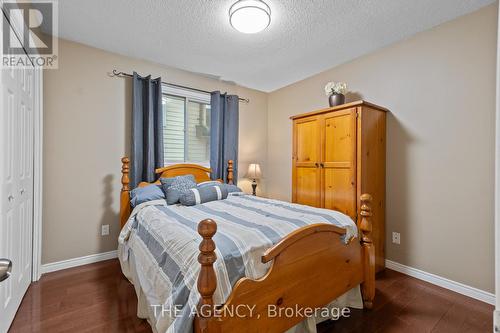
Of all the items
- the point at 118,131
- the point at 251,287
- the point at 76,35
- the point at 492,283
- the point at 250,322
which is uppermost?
the point at 76,35

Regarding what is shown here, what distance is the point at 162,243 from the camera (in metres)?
1.56

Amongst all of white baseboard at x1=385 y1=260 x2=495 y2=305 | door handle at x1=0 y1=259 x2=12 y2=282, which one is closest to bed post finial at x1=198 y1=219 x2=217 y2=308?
door handle at x1=0 y1=259 x2=12 y2=282

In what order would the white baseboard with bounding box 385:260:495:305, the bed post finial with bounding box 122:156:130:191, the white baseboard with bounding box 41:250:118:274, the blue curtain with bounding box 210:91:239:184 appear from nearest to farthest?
the white baseboard with bounding box 385:260:495:305 → the white baseboard with bounding box 41:250:118:274 → the bed post finial with bounding box 122:156:130:191 → the blue curtain with bounding box 210:91:239:184

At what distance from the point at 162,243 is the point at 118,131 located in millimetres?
1887

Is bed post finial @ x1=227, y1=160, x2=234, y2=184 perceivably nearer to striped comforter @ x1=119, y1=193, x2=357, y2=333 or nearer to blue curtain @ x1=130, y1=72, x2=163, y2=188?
blue curtain @ x1=130, y1=72, x2=163, y2=188

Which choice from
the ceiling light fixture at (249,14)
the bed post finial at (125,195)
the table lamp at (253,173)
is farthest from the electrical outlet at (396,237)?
the bed post finial at (125,195)

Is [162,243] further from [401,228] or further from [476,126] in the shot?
[476,126]

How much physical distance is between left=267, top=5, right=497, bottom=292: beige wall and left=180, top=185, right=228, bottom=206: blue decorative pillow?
1947mm

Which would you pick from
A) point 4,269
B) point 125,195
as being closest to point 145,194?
point 125,195

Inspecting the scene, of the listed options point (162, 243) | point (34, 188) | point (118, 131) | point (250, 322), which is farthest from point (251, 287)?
point (118, 131)

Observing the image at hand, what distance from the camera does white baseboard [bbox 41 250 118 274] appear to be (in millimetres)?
2429

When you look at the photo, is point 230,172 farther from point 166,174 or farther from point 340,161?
point 340,161

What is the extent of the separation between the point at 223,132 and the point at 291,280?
2607 mm

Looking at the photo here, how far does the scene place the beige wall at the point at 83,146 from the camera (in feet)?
8.09
